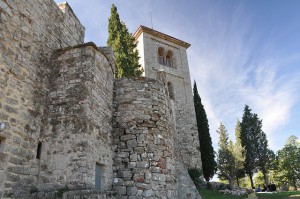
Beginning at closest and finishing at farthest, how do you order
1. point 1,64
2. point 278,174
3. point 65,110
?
point 1,64 < point 65,110 < point 278,174

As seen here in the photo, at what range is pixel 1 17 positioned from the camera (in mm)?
5219

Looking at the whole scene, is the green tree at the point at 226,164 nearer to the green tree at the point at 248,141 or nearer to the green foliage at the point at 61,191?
the green tree at the point at 248,141

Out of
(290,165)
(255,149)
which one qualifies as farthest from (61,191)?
(290,165)

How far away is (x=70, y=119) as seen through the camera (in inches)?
228

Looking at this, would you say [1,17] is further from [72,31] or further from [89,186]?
[89,186]

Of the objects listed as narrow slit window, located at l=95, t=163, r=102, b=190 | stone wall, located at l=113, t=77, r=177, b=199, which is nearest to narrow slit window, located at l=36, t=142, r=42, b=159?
narrow slit window, located at l=95, t=163, r=102, b=190

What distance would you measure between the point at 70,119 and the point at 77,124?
0.22m

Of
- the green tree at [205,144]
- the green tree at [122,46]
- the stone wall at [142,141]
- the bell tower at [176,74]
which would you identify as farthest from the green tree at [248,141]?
the stone wall at [142,141]

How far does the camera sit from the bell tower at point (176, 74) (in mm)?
22142

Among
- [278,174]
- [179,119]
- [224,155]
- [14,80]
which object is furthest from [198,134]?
[14,80]

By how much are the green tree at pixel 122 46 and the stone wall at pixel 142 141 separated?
8.05 m

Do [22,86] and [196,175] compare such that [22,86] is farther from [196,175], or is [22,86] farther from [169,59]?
[169,59]

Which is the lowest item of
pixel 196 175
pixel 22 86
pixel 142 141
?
pixel 196 175

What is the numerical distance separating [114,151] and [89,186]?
5.15 feet
